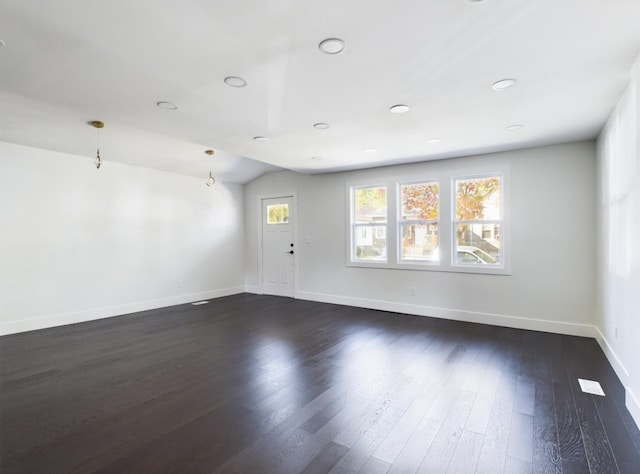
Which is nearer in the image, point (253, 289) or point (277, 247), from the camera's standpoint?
point (277, 247)

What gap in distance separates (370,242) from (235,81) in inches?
154

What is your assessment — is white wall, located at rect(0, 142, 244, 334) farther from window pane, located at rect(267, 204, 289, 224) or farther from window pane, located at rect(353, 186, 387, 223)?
window pane, located at rect(353, 186, 387, 223)

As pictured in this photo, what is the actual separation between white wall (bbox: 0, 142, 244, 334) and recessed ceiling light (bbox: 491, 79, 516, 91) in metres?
5.44

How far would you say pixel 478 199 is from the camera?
16.0 ft

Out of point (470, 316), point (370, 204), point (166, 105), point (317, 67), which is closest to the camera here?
point (317, 67)

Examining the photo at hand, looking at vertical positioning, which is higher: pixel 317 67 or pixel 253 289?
pixel 317 67

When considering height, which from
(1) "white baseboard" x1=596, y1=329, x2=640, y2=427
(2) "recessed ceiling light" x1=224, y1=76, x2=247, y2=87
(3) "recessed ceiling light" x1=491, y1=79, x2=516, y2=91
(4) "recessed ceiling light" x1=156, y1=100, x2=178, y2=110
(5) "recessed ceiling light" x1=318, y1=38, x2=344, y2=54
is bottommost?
(1) "white baseboard" x1=596, y1=329, x2=640, y2=427

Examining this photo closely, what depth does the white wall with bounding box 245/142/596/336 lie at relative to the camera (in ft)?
13.6

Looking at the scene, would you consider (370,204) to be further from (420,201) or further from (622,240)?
(622,240)

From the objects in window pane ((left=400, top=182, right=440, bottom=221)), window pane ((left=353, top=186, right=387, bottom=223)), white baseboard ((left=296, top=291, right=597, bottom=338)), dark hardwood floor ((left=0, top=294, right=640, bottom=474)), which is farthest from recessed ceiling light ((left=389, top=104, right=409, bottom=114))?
white baseboard ((left=296, top=291, right=597, bottom=338))

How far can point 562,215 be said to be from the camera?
168 inches

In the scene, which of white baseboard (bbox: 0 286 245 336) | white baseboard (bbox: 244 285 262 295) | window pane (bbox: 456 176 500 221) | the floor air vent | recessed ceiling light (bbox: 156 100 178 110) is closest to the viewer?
the floor air vent

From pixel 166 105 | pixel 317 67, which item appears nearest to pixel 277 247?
pixel 166 105

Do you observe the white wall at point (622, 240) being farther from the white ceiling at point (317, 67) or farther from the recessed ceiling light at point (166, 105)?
the recessed ceiling light at point (166, 105)
